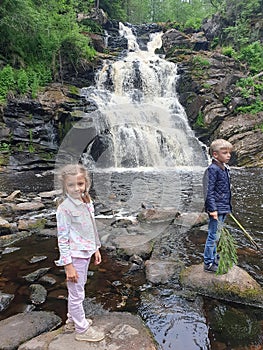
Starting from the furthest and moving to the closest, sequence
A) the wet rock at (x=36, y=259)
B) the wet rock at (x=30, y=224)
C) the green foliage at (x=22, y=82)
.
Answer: the green foliage at (x=22, y=82), the wet rock at (x=30, y=224), the wet rock at (x=36, y=259)

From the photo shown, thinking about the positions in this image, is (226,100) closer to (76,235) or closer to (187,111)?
(187,111)

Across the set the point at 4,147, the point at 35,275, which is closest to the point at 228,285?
the point at 35,275

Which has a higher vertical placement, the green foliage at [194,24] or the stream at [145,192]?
the green foliage at [194,24]

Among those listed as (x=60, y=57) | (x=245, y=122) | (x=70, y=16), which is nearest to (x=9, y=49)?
(x=60, y=57)

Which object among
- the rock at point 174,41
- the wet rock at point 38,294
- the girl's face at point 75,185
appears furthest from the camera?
the rock at point 174,41

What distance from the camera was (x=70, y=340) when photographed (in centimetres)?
306

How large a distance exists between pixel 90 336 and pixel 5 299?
178 centimetres

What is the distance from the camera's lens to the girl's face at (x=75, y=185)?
10.1 feet

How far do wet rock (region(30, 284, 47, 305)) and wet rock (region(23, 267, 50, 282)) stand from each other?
34 centimetres

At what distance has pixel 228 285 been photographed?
4352 mm

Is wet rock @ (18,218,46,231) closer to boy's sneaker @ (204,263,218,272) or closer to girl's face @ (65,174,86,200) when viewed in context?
boy's sneaker @ (204,263,218,272)

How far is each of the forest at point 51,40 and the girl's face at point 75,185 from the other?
1934 centimetres

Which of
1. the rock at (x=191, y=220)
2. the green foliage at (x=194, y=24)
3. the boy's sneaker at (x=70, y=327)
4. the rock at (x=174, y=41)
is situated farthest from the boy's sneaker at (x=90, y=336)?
the green foliage at (x=194, y=24)

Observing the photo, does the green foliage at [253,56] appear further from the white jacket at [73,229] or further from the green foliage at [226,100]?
the white jacket at [73,229]
